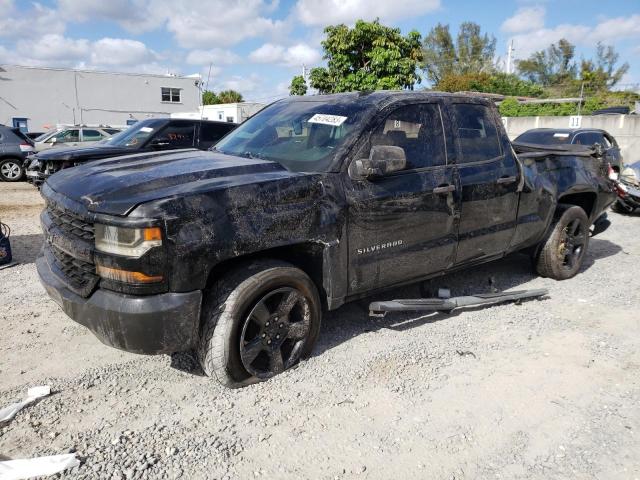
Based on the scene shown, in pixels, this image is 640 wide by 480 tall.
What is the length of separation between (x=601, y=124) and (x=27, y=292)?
19271 mm

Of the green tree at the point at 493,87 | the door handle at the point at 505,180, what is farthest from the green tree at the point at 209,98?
the door handle at the point at 505,180

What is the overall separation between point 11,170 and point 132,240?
14049mm

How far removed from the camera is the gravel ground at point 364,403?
260 cm

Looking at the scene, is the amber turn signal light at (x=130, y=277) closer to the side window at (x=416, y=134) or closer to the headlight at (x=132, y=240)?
the headlight at (x=132, y=240)

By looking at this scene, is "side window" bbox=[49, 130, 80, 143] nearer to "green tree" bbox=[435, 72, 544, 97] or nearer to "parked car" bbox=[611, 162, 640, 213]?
"parked car" bbox=[611, 162, 640, 213]

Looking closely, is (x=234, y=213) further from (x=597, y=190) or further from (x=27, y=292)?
(x=597, y=190)

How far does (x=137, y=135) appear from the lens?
363 inches

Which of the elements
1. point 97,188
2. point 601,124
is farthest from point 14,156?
point 601,124

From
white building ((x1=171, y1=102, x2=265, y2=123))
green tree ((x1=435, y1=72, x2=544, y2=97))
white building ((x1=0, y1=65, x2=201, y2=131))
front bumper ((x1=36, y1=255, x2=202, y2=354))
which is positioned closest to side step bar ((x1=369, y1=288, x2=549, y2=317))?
front bumper ((x1=36, y1=255, x2=202, y2=354))

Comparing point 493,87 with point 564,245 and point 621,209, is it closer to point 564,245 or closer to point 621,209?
point 621,209

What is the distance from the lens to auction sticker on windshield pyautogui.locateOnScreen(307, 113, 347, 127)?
377 centimetres

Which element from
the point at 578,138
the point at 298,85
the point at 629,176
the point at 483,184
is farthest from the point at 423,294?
the point at 298,85

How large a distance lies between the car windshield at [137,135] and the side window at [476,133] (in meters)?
6.31

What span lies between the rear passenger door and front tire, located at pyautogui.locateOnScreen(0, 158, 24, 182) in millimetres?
13989
